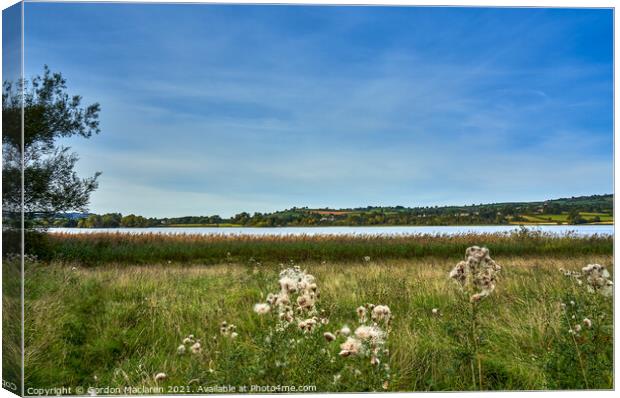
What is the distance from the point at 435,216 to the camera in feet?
16.5

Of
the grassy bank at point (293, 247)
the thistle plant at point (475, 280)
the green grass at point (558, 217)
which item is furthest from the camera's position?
the green grass at point (558, 217)

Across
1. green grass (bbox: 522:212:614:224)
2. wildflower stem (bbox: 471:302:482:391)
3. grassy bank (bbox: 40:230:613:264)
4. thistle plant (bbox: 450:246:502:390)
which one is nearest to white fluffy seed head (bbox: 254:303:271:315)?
grassy bank (bbox: 40:230:613:264)

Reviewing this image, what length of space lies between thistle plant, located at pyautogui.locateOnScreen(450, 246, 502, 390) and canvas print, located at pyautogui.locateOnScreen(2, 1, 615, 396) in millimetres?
22

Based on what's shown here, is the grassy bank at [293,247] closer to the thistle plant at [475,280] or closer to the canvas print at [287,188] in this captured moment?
the canvas print at [287,188]

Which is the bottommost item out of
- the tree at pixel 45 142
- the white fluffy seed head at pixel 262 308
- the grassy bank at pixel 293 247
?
the white fluffy seed head at pixel 262 308

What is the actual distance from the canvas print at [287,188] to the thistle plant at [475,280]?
0.07ft

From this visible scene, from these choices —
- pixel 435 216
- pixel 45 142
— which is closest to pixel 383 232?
pixel 435 216

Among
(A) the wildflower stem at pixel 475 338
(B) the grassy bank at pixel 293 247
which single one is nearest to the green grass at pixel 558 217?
(B) the grassy bank at pixel 293 247

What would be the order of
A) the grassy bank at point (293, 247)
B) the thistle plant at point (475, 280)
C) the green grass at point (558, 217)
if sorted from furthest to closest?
the green grass at point (558, 217) → the grassy bank at point (293, 247) → the thistle plant at point (475, 280)

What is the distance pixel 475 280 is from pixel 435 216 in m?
0.80

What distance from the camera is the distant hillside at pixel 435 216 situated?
16.0 ft

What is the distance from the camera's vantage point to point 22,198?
174 inches

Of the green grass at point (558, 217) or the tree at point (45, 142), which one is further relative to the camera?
the green grass at point (558, 217)

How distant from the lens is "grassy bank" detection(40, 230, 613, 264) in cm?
483
